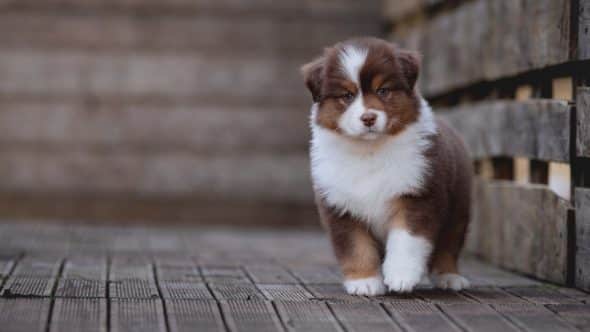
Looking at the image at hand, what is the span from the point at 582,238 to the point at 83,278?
2.10 metres

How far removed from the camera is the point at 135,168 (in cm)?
793

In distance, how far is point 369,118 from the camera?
13.0 ft

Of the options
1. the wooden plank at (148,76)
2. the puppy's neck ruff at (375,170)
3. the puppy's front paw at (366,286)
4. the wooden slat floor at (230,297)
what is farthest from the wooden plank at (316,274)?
the wooden plank at (148,76)

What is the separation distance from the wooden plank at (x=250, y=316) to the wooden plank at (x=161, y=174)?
4257 mm

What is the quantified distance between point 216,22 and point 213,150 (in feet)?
3.24

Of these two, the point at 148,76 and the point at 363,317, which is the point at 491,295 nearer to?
the point at 363,317

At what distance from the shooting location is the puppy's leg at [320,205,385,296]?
13.7 ft

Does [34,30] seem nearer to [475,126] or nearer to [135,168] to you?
[135,168]

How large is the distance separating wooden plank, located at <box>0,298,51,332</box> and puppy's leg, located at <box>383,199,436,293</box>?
130 centimetres

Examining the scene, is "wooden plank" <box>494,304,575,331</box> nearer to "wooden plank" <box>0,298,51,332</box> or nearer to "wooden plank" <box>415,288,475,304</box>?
"wooden plank" <box>415,288,475,304</box>

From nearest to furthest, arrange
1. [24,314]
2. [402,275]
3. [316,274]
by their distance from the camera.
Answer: [24,314], [402,275], [316,274]

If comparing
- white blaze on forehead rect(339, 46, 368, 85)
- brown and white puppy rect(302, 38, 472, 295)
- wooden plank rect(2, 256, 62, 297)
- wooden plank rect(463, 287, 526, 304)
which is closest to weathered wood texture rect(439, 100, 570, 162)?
brown and white puppy rect(302, 38, 472, 295)

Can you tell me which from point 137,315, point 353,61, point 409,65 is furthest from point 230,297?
point 409,65

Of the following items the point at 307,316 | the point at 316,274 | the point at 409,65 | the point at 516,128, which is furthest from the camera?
the point at 516,128
